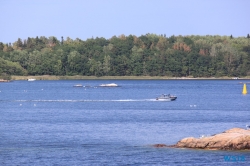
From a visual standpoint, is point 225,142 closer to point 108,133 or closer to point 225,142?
point 225,142

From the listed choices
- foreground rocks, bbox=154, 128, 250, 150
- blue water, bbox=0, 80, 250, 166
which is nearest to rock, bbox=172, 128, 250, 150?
foreground rocks, bbox=154, 128, 250, 150

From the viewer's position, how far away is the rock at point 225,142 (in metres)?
41.3

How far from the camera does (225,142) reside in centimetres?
4159

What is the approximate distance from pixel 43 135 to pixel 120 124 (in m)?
10.9

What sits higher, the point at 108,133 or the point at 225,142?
the point at 225,142

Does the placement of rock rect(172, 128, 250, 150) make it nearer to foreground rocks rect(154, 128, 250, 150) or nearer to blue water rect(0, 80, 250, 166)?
foreground rocks rect(154, 128, 250, 150)

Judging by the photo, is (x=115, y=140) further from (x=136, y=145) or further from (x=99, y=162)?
(x=99, y=162)

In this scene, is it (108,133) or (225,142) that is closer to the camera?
(225,142)

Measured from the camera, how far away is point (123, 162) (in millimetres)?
39938

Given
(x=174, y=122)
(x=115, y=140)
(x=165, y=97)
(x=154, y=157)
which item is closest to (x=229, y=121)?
(x=174, y=122)

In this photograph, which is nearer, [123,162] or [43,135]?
[123,162]

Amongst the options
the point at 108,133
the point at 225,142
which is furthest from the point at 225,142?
the point at 108,133

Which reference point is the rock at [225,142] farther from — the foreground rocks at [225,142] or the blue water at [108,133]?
the blue water at [108,133]

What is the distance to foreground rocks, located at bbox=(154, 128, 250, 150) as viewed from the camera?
41312mm
